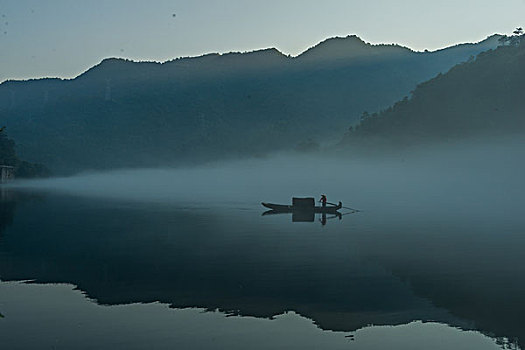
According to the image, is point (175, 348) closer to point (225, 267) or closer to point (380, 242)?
point (225, 267)

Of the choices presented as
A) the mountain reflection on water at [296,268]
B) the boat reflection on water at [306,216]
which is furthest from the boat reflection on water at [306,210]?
the mountain reflection on water at [296,268]

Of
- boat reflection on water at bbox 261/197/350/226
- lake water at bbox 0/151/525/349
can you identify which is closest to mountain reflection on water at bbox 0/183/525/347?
lake water at bbox 0/151/525/349

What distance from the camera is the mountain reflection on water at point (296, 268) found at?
25.4m

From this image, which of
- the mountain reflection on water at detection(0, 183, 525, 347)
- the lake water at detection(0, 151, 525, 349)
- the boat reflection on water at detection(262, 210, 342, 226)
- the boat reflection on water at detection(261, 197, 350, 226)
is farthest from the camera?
the boat reflection on water at detection(261, 197, 350, 226)

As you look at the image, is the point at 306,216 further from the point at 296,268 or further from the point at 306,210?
the point at 296,268

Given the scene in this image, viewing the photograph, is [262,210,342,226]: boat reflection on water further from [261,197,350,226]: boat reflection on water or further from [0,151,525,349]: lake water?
[0,151,525,349]: lake water

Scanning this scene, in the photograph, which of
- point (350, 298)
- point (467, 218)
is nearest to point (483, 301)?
point (350, 298)

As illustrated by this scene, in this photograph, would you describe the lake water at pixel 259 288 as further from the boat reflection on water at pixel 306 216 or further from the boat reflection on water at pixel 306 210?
the boat reflection on water at pixel 306 210

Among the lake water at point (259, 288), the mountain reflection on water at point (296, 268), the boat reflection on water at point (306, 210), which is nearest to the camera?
the lake water at point (259, 288)

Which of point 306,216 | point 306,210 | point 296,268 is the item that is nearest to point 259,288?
point 296,268

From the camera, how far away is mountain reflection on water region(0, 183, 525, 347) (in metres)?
25.4

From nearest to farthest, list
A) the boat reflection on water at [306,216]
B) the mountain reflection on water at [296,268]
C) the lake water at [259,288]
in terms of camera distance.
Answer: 1. the lake water at [259,288]
2. the mountain reflection on water at [296,268]
3. the boat reflection on water at [306,216]

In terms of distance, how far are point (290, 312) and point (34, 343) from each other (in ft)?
32.8

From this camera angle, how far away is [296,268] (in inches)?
1401
